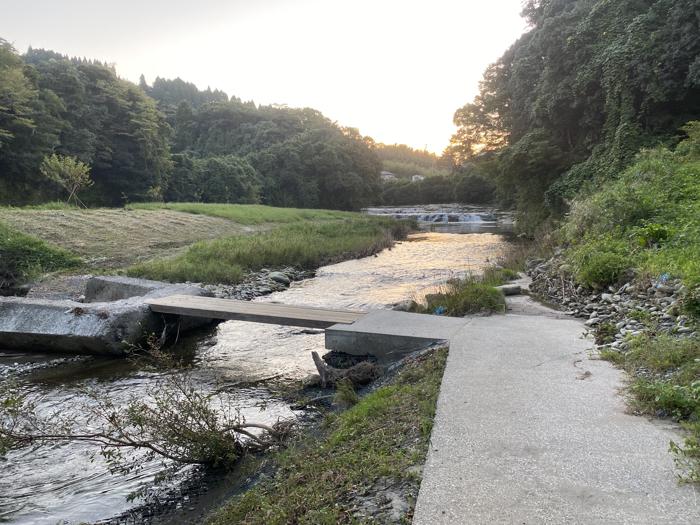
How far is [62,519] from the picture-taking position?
4102 mm

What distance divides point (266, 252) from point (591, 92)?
15493 millimetres

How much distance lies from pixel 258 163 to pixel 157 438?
216ft

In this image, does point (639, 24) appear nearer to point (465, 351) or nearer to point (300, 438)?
point (465, 351)

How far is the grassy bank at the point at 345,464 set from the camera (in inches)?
126

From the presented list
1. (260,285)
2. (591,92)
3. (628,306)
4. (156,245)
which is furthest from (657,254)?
(156,245)

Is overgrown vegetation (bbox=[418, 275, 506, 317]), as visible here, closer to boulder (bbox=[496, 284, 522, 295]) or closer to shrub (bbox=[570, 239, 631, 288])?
boulder (bbox=[496, 284, 522, 295])

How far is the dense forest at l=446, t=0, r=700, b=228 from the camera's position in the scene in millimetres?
16641

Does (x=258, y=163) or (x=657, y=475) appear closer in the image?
(x=657, y=475)

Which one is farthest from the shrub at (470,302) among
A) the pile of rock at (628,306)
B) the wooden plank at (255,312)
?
the wooden plank at (255,312)

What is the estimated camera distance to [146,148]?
46969mm

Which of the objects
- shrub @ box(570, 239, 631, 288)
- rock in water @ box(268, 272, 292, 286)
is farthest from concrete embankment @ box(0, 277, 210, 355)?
shrub @ box(570, 239, 631, 288)

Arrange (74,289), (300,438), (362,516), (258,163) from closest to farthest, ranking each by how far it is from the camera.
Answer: (362,516) → (300,438) → (74,289) → (258,163)

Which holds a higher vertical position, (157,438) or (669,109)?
(669,109)

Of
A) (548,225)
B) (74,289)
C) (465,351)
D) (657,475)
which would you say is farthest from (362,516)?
(548,225)
